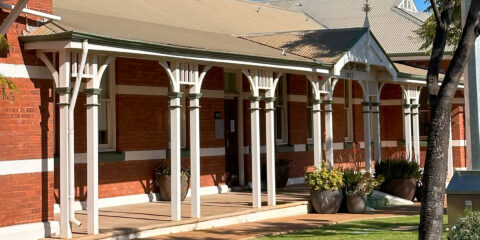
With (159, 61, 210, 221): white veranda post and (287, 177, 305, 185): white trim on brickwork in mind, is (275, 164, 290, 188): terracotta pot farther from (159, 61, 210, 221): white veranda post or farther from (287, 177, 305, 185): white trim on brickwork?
(159, 61, 210, 221): white veranda post

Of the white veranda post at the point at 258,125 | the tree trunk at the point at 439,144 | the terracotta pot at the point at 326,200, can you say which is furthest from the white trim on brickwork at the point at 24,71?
the terracotta pot at the point at 326,200

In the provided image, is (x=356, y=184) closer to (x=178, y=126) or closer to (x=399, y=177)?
(x=399, y=177)

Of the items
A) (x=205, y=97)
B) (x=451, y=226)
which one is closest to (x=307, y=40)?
(x=205, y=97)

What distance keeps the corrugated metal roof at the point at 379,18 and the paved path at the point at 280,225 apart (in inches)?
476

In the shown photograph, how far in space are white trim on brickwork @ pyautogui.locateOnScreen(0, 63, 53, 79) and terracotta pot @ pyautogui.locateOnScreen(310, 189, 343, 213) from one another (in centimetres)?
704

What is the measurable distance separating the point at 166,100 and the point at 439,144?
9.62m

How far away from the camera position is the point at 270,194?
1647 cm

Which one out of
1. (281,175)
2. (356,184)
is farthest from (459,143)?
(356,184)

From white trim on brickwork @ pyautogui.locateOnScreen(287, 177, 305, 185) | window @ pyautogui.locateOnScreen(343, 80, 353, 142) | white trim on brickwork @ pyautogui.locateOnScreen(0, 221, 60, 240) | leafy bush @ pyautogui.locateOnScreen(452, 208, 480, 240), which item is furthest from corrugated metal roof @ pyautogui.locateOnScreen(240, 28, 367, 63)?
leafy bush @ pyautogui.locateOnScreen(452, 208, 480, 240)

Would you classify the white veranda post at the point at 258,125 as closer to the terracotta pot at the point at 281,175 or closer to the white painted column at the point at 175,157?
the white painted column at the point at 175,157

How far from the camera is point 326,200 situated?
56.3 feet

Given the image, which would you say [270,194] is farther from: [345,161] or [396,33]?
[396,33]

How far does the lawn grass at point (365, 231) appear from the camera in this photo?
12992 millimetres

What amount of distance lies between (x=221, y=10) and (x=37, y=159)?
11.3m
